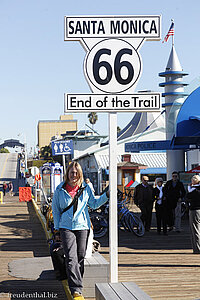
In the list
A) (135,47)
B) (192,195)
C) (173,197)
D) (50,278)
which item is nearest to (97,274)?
(50,278)

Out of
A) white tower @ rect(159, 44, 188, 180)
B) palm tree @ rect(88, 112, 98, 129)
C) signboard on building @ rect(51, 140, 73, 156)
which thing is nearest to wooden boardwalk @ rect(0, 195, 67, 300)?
signboard on building @ rect(51, 140, 73, 156)

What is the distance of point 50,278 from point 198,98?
37.4 feet

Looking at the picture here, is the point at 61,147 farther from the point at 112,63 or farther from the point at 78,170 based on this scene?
the point at 112,63

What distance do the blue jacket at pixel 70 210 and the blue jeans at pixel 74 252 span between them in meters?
0.08

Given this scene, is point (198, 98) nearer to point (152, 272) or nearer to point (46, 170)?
point (152, 272)

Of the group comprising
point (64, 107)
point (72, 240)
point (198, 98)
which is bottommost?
point (72, 240)

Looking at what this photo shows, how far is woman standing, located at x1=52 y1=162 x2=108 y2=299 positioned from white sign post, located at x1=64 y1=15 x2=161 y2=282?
2.89 ft

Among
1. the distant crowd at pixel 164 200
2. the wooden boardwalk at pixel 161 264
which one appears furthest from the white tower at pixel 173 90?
the wooden boardwalk at pixel 161 264

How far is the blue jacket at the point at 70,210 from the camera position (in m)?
7.23

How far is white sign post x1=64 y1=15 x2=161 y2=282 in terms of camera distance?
6.34 metres

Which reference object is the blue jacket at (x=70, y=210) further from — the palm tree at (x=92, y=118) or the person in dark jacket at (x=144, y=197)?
the palm tree at (x=92, y=118)

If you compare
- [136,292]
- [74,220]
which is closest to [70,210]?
[74,220]

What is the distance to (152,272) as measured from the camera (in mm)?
10453

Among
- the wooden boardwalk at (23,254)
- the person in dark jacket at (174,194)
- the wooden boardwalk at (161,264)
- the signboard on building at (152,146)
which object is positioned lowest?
the wooden boardwalk at (23,254)
